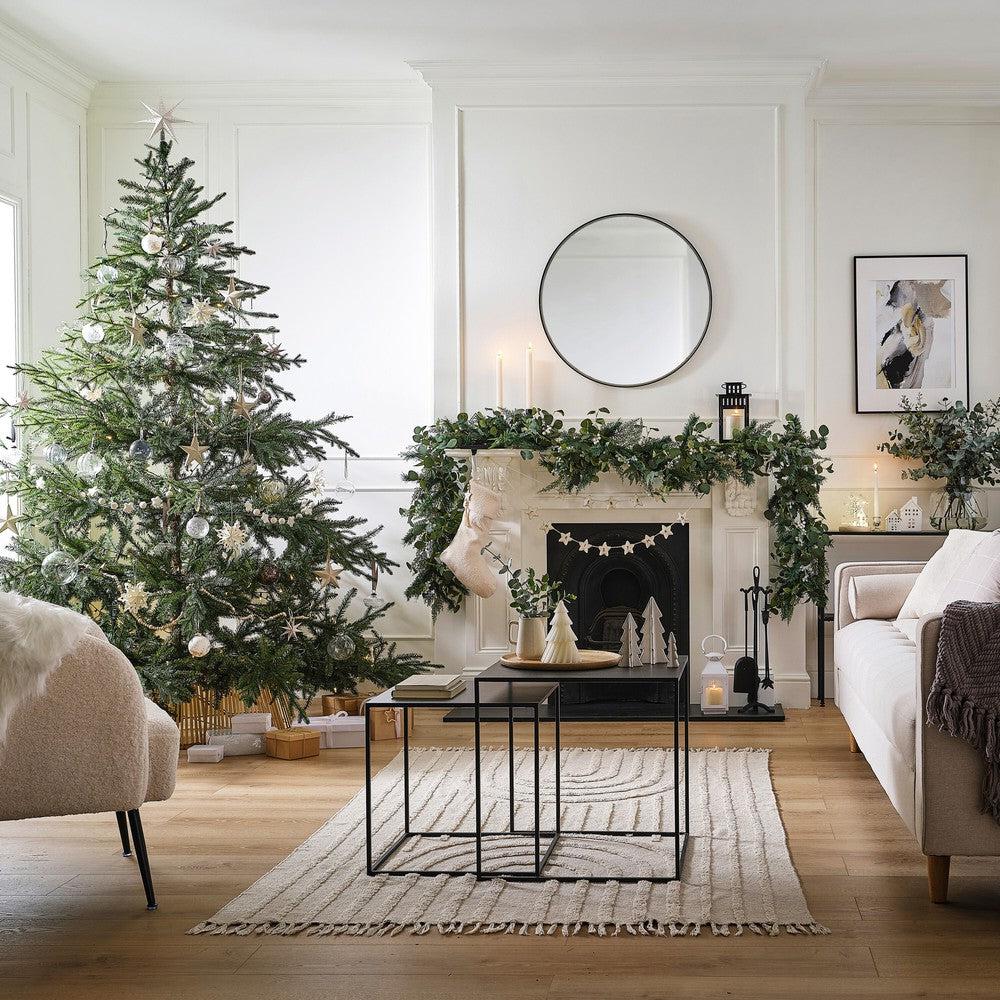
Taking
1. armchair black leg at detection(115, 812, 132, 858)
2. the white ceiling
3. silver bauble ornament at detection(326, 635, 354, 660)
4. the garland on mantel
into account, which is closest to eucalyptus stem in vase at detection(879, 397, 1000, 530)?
the garland on mantel

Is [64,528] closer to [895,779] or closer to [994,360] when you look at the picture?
[895,779]

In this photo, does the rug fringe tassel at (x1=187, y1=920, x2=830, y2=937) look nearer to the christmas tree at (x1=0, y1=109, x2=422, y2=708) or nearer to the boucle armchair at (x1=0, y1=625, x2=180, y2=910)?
the boucle armchair at (x1=0, y1=625, x2=180, y2=910)

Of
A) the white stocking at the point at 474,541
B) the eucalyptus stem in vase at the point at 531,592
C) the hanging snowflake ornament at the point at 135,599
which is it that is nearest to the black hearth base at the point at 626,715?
the eucalyptus stem in vase at the point at 531,592

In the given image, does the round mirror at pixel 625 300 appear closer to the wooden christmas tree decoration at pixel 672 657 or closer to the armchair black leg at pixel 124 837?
the wooden christmas tree decoration at pixel 672 657

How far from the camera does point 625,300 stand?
5.67 metres

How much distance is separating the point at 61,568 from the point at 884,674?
3.02 meters

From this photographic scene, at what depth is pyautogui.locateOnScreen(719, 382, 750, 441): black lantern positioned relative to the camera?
5.50 m

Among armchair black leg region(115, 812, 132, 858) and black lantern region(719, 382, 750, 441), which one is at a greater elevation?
black lantern region(719, 382, 750, 441)

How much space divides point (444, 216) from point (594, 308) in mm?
836

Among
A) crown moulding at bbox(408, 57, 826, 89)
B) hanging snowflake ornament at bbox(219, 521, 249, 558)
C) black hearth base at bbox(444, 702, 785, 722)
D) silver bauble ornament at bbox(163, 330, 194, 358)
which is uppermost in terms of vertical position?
crown moulding at bbox(408, 57, 826, 89)

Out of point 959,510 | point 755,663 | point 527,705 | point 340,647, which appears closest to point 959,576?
point 527,705

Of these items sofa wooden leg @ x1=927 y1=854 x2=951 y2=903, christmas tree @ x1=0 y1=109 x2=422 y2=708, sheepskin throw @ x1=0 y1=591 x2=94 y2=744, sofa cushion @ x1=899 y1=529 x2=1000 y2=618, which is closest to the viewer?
sheepskin throw @ x1=0 y1=591 x2=94 y2=744

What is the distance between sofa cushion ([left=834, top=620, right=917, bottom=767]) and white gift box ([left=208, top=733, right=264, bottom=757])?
2283 mm

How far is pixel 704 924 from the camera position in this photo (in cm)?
268
